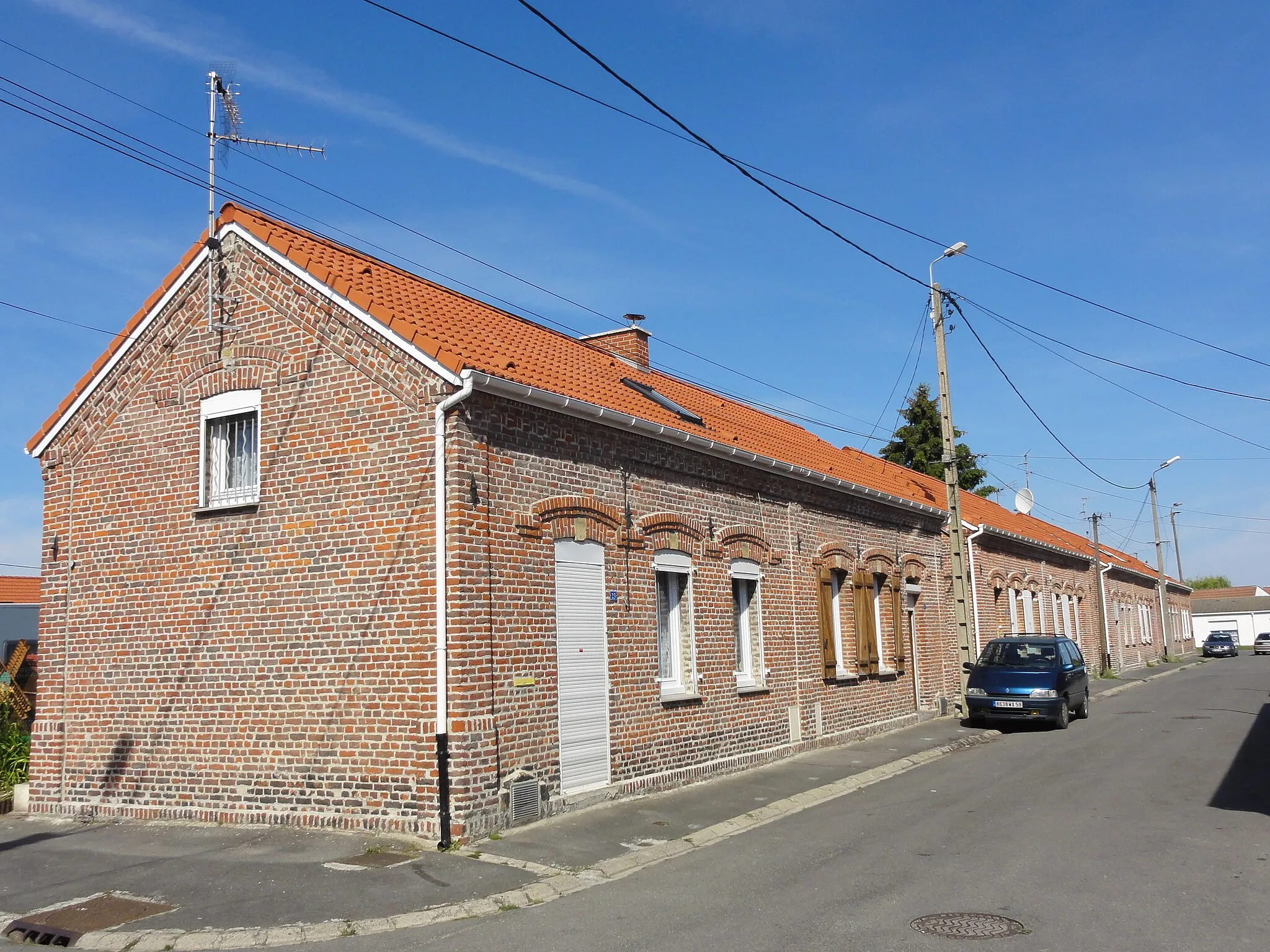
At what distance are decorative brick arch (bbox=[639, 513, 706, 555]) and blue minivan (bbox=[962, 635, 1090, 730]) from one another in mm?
8588

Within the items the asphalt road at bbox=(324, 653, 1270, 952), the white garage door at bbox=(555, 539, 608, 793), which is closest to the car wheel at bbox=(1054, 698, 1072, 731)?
the asphalt road at bbox=(324, 653, 1270, 952)

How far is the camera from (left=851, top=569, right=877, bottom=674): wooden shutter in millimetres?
19016

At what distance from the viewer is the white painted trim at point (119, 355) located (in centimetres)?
1281

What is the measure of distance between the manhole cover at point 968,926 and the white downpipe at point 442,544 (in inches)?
193

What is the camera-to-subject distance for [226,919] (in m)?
7.81

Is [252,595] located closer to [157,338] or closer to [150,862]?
[150,862]

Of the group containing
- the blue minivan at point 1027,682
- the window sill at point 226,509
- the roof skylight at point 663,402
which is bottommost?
the blue minivan at point 1027,682

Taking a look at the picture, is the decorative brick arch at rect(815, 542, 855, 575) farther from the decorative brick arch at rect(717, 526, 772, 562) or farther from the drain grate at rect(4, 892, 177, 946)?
the drain grate at rect(4, 892, 177, 946)

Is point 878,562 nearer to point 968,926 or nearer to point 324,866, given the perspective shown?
point 324,866

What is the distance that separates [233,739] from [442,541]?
364cm

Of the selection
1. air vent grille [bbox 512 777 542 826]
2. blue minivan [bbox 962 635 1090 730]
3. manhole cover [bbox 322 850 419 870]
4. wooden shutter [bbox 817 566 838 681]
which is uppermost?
wooden shutter [bbox 817 566 838 681]

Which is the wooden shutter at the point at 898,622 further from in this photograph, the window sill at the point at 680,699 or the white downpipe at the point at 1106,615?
the white downpipe at the point at 1106,615

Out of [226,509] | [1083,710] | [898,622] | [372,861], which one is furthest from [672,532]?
[1083,710]

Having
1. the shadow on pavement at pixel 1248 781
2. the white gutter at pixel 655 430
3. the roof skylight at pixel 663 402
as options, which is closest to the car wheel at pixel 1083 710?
the shadow on pavement at pixel 1248 781
